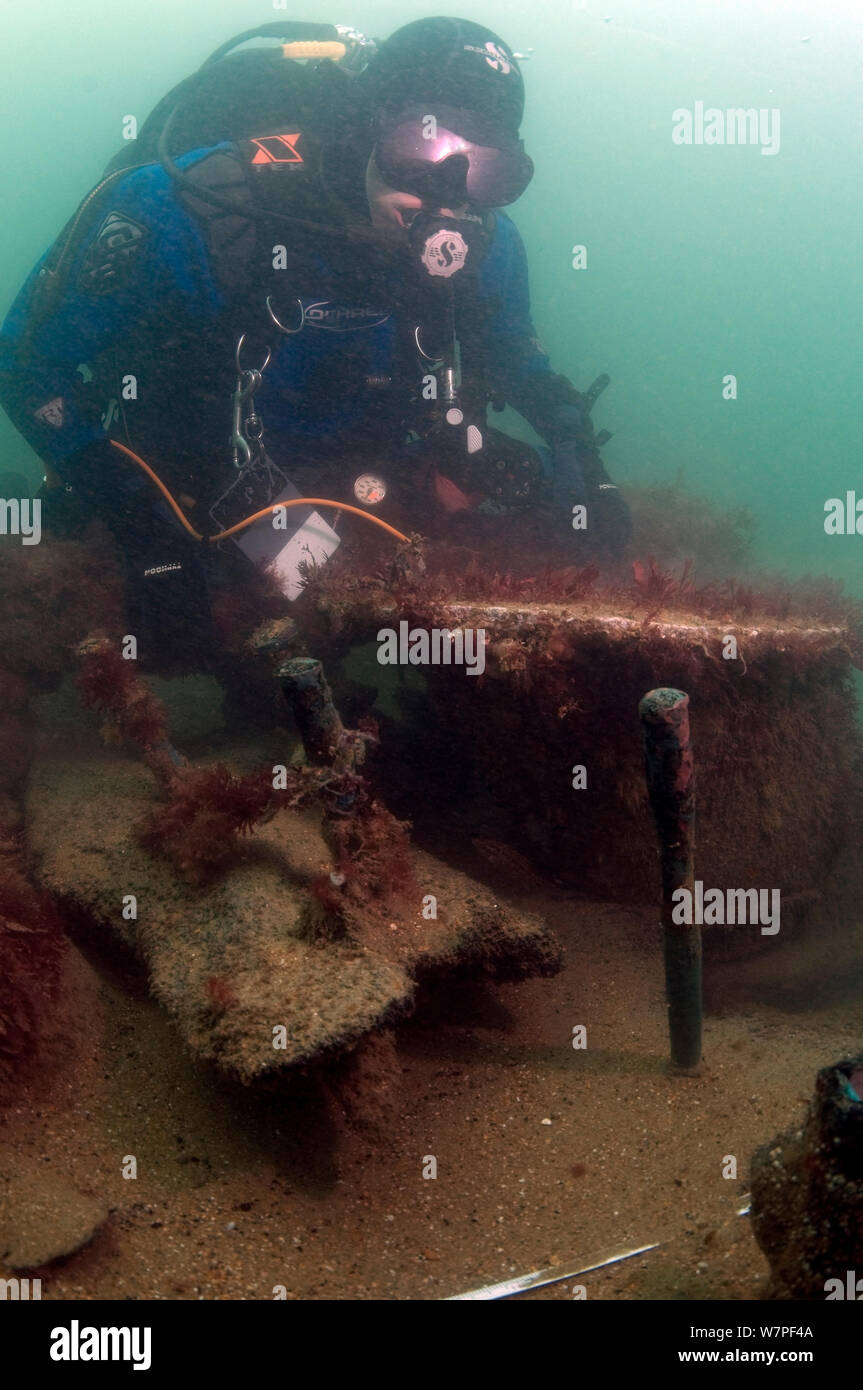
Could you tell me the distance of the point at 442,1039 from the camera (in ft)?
12.4

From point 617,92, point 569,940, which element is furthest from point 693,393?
point 569,940

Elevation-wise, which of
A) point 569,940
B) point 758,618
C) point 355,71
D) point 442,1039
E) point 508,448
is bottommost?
point 442,1039

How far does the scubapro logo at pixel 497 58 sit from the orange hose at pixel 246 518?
4923 millimetres

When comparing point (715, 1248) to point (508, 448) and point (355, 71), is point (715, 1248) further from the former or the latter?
point (355, 71)

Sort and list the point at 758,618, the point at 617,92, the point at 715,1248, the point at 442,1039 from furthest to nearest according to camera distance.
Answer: the point at 617,92, the point at 758,618, the point at 442,1039, the point at 715,1248

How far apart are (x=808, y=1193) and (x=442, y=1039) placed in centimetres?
223

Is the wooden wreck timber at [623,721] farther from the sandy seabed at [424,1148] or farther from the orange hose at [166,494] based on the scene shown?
the orange hose at [166,494]

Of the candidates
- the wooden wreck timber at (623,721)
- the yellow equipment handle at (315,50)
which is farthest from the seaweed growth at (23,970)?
the yellow equipment handle at (315,50)

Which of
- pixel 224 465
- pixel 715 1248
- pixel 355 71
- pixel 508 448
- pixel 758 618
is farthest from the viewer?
pixel 355 71

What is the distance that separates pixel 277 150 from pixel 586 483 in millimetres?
4153

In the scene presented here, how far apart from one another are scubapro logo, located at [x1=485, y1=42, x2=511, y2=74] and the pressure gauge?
14.6 feet

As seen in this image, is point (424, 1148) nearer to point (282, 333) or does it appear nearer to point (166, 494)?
point (166, 494)

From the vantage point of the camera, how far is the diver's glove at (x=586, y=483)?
22.5ft

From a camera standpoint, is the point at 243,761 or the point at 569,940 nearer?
the point at 569,940
